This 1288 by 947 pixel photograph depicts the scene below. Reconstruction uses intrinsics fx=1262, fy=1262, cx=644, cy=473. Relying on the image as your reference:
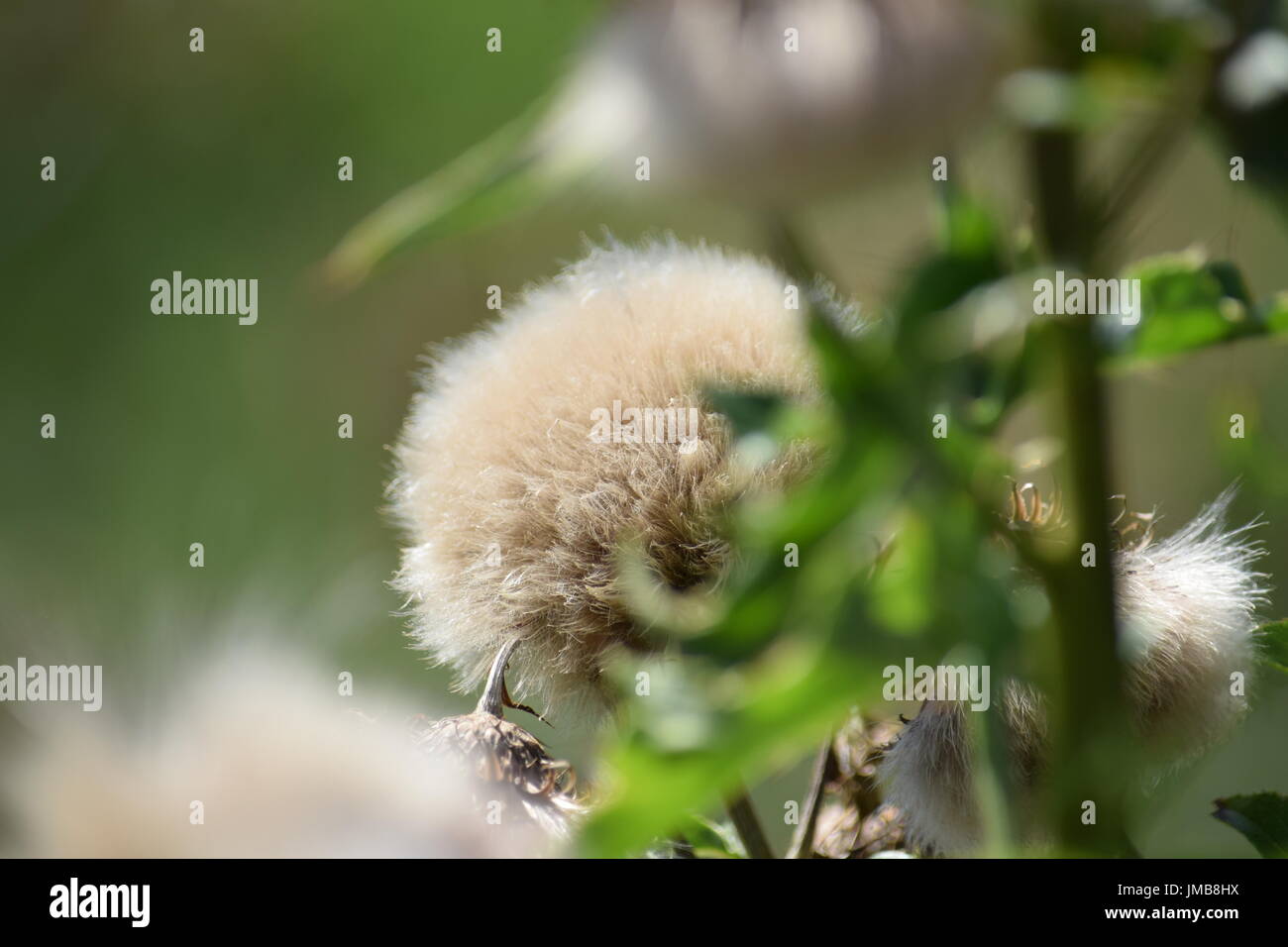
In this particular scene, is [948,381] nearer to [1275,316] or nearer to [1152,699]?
[1275,316]

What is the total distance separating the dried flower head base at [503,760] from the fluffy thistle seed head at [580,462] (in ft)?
0.14

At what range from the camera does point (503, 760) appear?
1.90 feet

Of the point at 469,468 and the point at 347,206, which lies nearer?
the point at 469,468

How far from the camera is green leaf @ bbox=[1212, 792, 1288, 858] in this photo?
0.52 m

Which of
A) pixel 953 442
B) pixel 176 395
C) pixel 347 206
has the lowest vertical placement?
pixel 953 442

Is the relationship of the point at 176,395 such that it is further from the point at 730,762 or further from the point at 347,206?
the point at 730,762

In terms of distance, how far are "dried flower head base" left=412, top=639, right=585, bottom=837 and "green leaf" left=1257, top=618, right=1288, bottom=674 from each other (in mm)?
303

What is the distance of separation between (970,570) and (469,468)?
388 mm

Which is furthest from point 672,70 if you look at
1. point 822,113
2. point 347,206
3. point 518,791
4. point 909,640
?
point 347,206

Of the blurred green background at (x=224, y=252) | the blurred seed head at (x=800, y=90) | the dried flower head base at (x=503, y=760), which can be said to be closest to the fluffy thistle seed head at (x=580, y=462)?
→ the dried flower head base at (x=503, y=760)

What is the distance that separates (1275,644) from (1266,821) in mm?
73

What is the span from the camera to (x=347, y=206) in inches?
96.5

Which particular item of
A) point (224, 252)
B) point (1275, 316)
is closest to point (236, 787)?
point (1275, 316)
